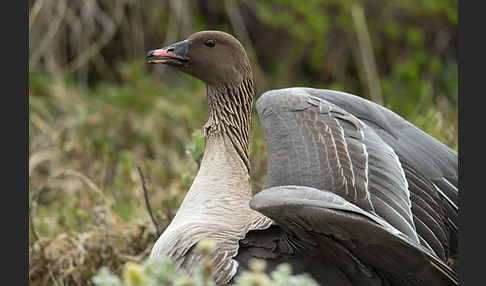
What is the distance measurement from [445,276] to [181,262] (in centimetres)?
133

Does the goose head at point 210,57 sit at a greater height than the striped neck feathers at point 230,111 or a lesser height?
greater

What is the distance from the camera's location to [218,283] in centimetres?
371

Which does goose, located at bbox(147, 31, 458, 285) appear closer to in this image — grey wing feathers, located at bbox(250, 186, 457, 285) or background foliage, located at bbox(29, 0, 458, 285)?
grey wing feathers, located at bbox(250, 186, 457, 285)

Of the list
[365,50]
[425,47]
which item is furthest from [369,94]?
[425,47]

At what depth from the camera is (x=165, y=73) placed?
952 cm

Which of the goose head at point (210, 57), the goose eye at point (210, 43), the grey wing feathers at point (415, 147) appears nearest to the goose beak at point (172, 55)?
the goose head at point (210, 57)

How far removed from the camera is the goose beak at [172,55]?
15.0ft

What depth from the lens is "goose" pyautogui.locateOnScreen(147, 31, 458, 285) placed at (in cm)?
350

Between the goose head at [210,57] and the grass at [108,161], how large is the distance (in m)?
0.46

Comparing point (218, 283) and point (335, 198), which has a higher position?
point (335, 198)

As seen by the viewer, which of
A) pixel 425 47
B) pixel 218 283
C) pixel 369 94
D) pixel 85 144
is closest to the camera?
pixel 218 283

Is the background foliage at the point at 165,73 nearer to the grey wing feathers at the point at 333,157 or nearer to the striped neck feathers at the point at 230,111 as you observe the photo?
the striped neck feathers at the point at 230,111

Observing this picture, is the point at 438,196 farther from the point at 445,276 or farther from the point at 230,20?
the point at 230,20

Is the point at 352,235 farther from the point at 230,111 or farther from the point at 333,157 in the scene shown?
the point at 230,111
